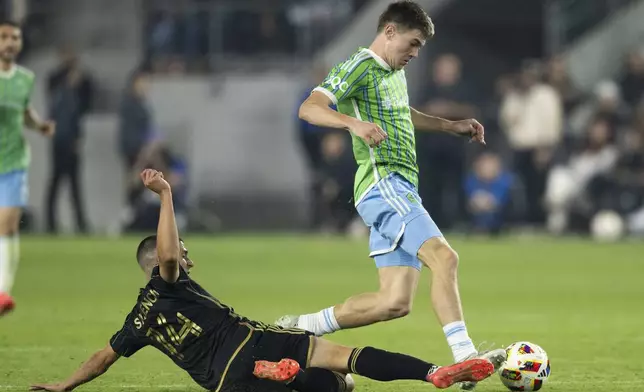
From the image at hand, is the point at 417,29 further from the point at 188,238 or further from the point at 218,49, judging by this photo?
the point at 218,49

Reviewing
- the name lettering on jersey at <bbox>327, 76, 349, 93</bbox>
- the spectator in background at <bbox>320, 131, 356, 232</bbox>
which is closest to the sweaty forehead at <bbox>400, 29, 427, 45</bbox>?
the name lettering on jersey at <bbox>327, 76, 349, 93</bbox>

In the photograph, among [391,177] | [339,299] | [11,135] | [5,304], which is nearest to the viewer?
[391,177]

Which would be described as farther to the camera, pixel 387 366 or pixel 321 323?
pixel 321 323

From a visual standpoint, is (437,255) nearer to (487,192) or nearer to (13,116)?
(13,116)

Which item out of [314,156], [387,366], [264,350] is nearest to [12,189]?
[264,350]

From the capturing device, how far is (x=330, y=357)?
7855mm

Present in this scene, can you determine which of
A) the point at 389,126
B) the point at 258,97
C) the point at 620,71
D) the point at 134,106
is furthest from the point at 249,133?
the point at 389,126

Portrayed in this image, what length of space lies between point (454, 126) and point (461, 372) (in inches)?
85.7

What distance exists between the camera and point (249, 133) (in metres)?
24.6

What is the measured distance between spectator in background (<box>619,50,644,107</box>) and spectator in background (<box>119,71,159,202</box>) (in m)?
7.80

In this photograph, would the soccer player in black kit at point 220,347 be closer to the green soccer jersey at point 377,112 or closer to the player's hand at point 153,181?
the player's hand at point 153,181

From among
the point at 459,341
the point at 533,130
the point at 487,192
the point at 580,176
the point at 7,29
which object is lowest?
the point at 459,341

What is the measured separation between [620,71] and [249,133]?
6.72m

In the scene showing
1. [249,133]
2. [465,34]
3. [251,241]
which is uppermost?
[465,34]
